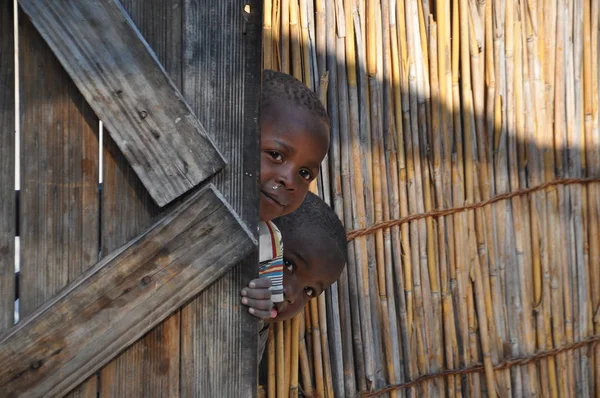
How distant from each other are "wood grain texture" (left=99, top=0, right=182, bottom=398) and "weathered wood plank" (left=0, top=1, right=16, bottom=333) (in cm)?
17

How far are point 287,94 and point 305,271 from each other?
68 cm

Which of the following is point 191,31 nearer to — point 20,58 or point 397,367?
point 20,58

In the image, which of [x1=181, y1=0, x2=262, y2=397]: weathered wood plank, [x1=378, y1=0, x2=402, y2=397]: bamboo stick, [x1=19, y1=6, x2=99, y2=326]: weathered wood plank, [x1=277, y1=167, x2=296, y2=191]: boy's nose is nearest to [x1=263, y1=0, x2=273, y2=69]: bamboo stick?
[x1=378, y1=0, x2=402, y2=397]: bamboo stick

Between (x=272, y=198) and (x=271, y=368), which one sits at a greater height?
(x=272, y=198)

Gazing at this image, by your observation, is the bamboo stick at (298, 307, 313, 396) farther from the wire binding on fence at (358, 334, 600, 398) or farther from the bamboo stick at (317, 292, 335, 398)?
the wire binding on fence at (358, 334, 600, 398)

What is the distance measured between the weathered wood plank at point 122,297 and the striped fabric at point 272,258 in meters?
0.71

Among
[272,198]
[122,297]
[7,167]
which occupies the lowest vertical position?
[272,198]

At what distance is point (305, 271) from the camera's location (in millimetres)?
2498

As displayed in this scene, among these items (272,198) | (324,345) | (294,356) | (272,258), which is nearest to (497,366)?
(324,345)

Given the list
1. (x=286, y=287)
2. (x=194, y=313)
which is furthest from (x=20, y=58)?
(x=286, y=287)

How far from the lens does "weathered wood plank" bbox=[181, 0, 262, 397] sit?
1420mm

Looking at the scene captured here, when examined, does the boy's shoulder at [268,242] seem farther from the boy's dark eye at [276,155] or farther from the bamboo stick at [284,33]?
the bamboo stick at [284,33]

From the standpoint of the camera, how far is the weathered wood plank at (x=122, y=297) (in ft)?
4.48

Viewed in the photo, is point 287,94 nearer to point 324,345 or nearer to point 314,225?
point 314,225
